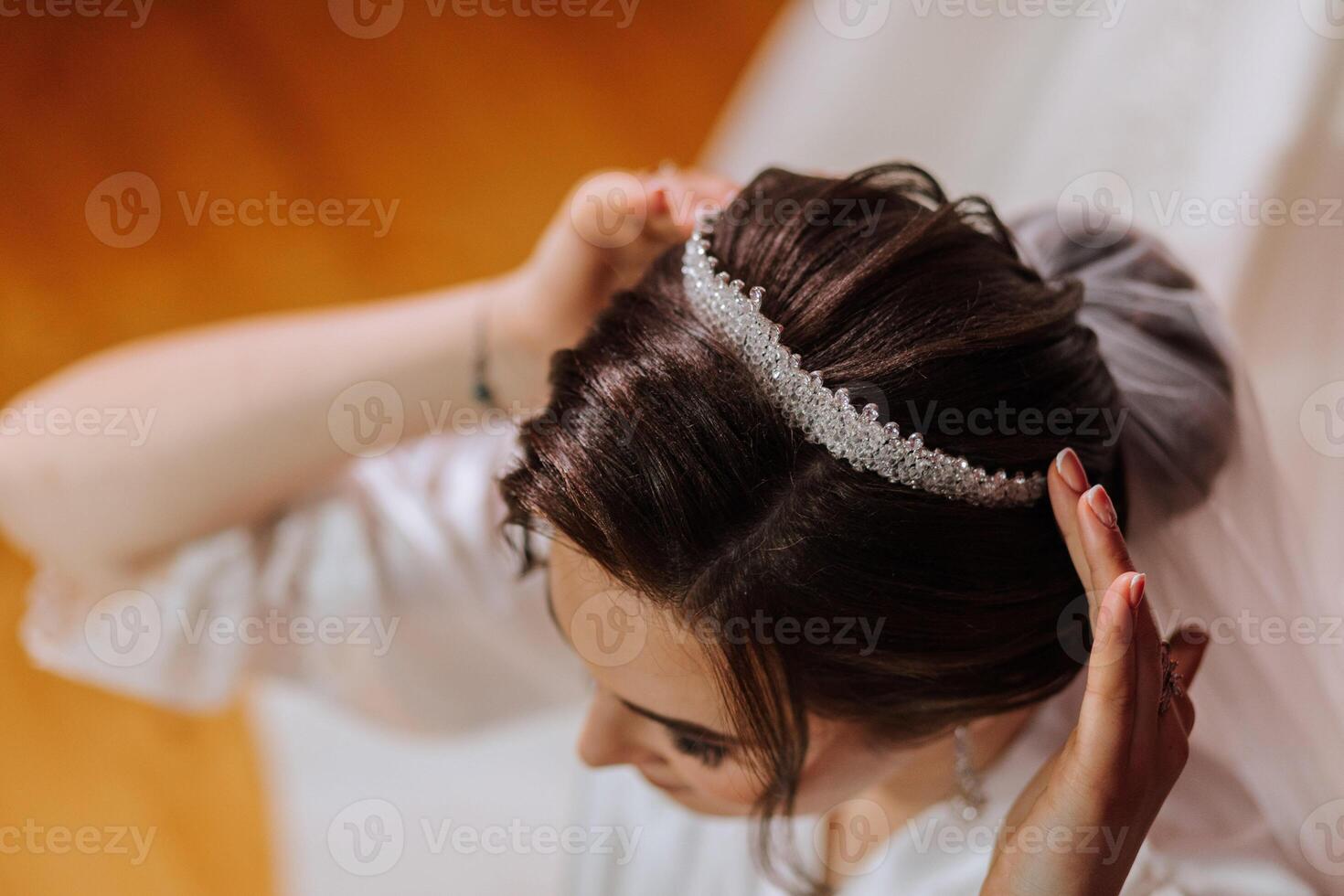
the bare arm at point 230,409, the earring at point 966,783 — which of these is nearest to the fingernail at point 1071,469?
the earring at point 966,783

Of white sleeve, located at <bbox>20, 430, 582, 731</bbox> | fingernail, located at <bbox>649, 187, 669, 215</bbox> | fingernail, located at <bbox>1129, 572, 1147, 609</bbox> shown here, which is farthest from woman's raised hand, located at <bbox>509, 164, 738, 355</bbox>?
fingernail, located at <bbox>1129, 572, 1147, 609</bbox>

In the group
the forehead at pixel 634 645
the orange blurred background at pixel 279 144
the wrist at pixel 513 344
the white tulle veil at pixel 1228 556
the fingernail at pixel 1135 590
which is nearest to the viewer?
the fingernail at pixel 1135 590

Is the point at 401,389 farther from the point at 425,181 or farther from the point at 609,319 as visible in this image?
the point at 425,181

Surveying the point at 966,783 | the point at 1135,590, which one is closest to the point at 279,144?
the point at 966,783

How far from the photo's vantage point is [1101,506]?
0.54 metres

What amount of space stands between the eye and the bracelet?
40 cm

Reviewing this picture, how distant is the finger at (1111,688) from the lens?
51cm

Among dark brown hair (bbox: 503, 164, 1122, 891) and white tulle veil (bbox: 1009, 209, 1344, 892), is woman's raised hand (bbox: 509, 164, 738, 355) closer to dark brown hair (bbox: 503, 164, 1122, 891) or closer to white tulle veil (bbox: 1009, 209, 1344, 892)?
dark brown hair (bbox: 503, 164, 1122, 891)

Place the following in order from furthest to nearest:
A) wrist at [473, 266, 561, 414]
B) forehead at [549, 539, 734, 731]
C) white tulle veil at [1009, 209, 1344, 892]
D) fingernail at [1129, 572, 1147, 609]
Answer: wrist at [473, 266, 561, 414]
white tulle veil at [1009, 209, 1344, 892]
forehead at [549, 539, 734, 731]
fingernail at [1129, 572, 1147, 609]

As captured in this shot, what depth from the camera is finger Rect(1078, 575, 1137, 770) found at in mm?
510

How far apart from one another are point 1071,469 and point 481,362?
553 millimetres

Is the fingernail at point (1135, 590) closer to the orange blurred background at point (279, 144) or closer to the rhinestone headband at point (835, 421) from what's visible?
the rhinestone headband at point (835, 421)

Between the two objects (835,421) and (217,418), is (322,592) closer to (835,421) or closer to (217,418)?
(217,418)

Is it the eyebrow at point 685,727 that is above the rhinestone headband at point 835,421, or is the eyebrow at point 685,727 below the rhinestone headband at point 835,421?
below
